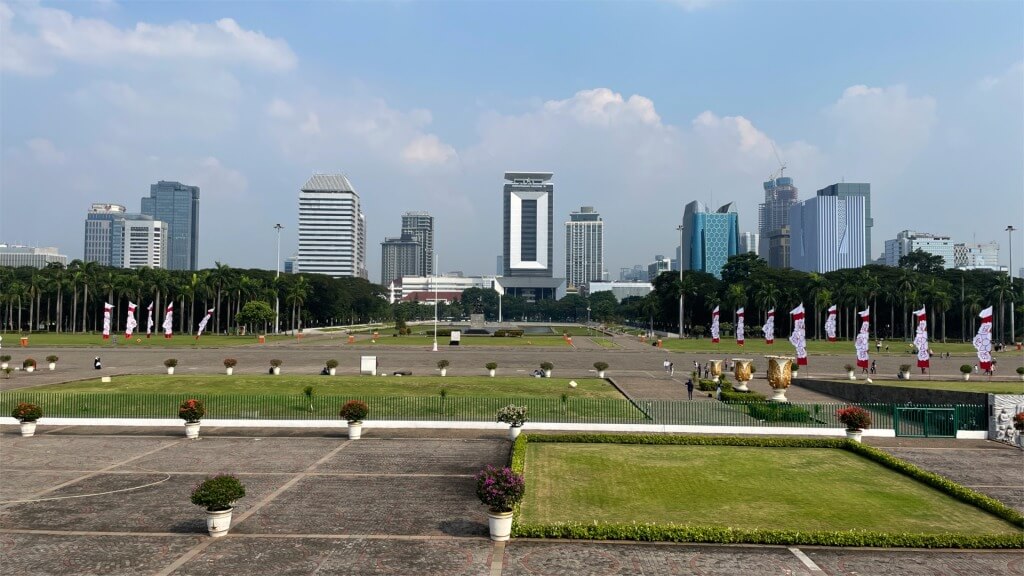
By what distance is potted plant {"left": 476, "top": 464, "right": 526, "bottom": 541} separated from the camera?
16.2 metres

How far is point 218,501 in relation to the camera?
16344 millimetres

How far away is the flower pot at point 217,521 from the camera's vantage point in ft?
54.1

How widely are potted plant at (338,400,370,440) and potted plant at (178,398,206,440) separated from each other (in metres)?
6.85

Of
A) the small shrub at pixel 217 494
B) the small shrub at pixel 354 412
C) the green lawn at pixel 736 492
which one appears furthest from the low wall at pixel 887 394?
the small shrub at pixel 217 494

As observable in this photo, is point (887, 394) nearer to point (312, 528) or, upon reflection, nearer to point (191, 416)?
point (312, 528)

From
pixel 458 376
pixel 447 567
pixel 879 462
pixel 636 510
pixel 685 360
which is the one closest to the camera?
pixel 447 567

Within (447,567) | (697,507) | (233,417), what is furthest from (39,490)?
(697,507)

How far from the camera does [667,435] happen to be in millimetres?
28953

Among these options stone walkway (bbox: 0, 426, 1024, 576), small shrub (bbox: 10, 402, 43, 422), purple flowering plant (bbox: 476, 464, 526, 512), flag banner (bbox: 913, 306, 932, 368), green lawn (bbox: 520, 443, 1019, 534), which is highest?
flag banner (bbox: 913, 306, 932, 368)

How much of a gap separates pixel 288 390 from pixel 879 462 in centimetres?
3564

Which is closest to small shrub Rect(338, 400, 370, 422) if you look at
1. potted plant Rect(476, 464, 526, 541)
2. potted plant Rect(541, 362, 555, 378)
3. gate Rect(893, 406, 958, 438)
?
potted plant Rect(476, 464, 526, 541)

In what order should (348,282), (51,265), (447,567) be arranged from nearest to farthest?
(447,567) < (51,265) < (348,282)

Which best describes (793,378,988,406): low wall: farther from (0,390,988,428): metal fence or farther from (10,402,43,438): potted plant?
(10,402,43,438): potted plant

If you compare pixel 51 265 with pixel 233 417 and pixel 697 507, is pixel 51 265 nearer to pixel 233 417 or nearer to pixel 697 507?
pixel 233 417
